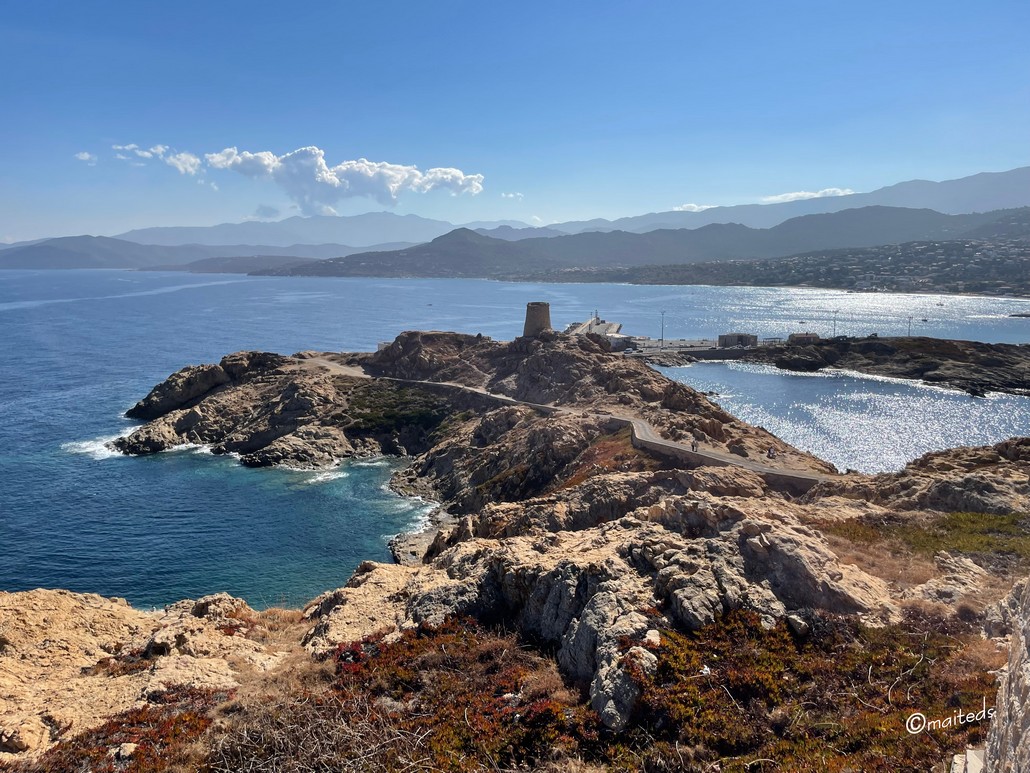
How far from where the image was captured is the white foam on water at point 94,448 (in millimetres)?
57969

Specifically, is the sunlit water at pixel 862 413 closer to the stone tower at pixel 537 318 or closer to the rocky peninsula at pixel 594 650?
the stone tower at pixel 537 318

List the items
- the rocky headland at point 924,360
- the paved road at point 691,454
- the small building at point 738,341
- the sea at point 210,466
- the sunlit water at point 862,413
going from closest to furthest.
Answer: the paved road at point 691,454, the sea at point 210,466, the sunlit water at point 862,413, the rocky headland at point 924,360, the small building at point 738,341

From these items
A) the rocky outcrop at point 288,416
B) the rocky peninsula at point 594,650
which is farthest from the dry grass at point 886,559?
the rocky outcrop at point 288,416

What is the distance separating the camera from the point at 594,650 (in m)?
14.4

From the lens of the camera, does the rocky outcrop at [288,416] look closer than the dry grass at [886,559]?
No

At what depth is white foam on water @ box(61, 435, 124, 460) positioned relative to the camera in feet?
190

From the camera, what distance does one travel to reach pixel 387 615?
19219 millimetres

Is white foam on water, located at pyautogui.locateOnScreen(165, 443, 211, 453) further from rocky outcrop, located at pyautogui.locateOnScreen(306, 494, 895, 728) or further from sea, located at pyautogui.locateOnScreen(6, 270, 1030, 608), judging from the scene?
rocky outcrop, located at pyautogui.locateOnScreen(306, 494, 895, 728)

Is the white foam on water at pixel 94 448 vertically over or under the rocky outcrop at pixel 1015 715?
under

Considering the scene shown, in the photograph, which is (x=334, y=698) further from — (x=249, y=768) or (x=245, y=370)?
(x=245, y=370)

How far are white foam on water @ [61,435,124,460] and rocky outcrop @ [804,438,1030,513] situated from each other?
5843 cm

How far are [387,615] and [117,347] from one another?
121 metres

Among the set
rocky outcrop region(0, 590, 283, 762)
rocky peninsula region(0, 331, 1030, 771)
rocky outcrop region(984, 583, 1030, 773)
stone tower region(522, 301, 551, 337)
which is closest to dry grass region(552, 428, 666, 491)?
rocky peninsula region(0, 331, 1030, 771)

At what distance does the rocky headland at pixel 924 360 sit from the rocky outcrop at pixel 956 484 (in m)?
64.5
